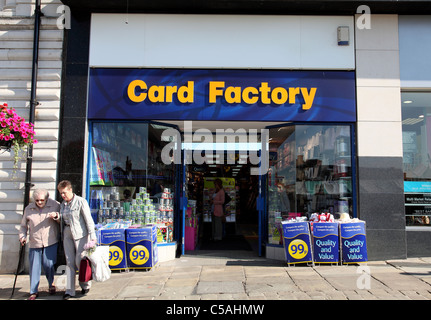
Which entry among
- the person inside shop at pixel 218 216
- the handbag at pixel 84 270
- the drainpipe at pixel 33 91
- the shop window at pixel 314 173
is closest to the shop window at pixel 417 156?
the shop window at pixel 314 173

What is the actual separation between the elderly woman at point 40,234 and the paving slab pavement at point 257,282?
40cm

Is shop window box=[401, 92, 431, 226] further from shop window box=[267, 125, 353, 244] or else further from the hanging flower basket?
the hanging flower basket

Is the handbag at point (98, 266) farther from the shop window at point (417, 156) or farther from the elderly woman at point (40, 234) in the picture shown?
the shop window at point (417, 156)

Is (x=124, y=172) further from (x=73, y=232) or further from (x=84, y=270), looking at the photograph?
(x=84, y=270)

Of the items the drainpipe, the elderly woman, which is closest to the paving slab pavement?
the elderly woman

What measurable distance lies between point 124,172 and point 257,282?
12.3 feet

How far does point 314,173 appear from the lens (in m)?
7.93

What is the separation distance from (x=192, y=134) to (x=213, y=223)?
11.1ft

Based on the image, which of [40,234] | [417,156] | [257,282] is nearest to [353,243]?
[257,282]

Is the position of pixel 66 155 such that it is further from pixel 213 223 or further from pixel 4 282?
pixel 213 223

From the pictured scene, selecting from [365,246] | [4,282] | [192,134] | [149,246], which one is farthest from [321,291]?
[4,282]

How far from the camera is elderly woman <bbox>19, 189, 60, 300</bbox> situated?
5516mm

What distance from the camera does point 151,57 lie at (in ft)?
25.4

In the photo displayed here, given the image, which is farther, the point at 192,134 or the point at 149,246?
the point at 192,134
